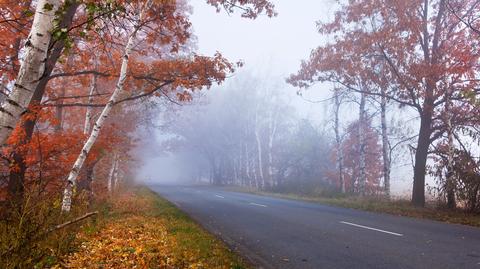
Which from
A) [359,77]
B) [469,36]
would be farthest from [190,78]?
[469,36]

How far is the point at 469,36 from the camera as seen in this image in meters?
15.6

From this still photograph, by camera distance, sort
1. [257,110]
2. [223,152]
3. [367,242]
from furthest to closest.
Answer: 1. [223,152]
2. [257,110]
3. [367,242]

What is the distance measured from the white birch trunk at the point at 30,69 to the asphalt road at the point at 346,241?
4.75m

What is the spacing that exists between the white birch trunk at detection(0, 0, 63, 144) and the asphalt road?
4.75 m

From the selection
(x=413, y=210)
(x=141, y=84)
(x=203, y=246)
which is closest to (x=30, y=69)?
(x=203, y=246)

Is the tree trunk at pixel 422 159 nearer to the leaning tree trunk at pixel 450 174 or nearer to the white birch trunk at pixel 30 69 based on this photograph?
the leaning tree trunk at pixel 450 174

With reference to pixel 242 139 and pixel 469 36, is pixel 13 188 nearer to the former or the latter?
pixel 469 36

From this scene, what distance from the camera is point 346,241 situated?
8438mm

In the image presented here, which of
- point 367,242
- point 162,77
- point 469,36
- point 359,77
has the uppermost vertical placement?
point 469,36

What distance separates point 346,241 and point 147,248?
14.5ft

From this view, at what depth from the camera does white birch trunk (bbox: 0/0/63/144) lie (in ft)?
11.4

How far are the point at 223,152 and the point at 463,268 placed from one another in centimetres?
4682

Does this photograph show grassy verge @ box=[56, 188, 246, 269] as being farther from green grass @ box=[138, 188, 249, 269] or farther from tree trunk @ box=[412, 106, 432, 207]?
tree trunk @ box=[412, 106, 432, 207]

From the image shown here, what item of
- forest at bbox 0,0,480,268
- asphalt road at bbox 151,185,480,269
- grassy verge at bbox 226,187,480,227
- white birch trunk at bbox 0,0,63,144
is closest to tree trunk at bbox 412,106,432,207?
forest at bbox 0,0,480,268
